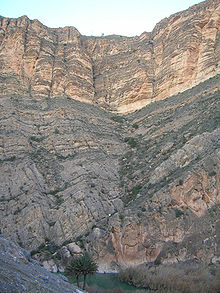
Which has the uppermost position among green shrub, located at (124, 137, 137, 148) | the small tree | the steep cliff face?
the steep cliff face

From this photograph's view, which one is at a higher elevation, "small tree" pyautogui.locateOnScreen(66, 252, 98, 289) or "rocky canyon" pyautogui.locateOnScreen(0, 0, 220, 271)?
"rocky canyon" pyautogui.locateOnScreen(0, 0, 220, 271)

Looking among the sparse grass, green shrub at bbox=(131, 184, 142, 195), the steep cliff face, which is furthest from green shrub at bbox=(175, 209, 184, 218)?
the steep cliff face

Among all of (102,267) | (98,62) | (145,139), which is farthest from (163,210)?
(98,62)

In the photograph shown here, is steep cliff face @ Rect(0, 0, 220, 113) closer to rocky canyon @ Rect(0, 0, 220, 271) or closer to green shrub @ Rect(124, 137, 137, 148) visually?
rocky canyon @ Rect(0, 0, 220, 271)

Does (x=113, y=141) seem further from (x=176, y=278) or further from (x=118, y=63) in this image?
(x=118, y=63)

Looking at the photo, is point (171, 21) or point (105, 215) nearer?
point (105, 215)

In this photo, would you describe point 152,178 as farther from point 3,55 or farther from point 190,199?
point 3,55
